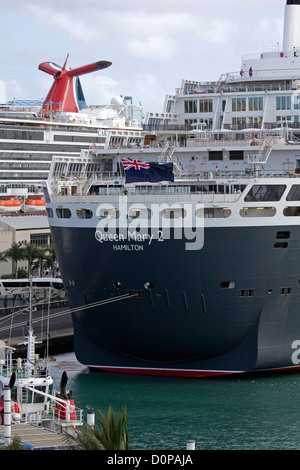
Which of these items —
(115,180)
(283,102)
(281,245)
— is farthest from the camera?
(283,102)

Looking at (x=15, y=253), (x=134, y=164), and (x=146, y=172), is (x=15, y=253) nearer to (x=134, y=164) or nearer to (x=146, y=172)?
(x=134, y=164)

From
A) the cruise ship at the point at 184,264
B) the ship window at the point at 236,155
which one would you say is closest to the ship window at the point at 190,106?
Answer: the ship window at the point at 236,155

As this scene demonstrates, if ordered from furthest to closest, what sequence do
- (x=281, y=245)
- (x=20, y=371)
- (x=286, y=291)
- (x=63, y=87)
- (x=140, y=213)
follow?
1. (x=63, y=87)
2. (x=286, y=291)
3. (x=140, y=213)
4. (x=281, y=245)
5. (x=20, y=371)

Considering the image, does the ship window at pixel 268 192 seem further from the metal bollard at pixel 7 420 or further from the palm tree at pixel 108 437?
the palm tree at pixel 108 437

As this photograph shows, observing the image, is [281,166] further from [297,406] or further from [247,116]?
[297,406]

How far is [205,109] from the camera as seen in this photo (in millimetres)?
47469

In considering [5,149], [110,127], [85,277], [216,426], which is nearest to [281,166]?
[85,277]

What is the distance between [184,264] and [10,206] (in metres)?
40.5

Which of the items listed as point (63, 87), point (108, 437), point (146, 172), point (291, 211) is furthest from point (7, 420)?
point (63, 87)

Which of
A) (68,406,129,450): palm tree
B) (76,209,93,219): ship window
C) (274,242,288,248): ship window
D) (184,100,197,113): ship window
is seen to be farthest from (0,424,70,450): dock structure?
(184,100,197,113): ship window

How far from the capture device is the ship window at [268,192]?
123 feet

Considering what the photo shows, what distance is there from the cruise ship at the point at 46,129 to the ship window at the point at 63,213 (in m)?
36.6

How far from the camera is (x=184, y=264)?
3700 centimetres

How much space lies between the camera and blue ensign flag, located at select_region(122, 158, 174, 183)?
132 ft
